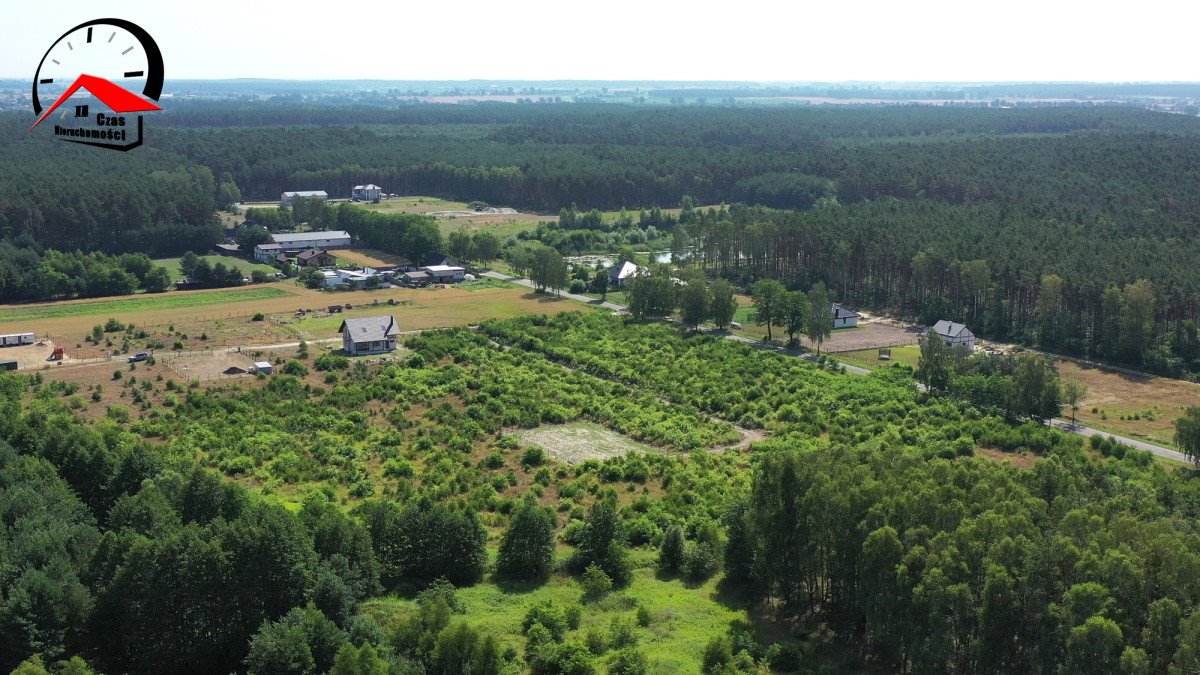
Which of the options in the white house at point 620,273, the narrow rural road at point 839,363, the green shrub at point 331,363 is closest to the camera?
the narrow rural road at point 839,363

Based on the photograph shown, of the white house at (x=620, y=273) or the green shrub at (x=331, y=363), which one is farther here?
the white house at (x=620, y=273)

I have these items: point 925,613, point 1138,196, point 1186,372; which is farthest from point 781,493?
point 1138,196

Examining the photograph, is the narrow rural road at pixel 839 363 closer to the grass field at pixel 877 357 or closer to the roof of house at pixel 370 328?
the grass field at pixel 877 357

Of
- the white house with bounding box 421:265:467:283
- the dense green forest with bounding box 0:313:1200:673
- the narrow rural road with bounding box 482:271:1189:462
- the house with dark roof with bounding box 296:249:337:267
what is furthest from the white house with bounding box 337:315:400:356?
the house with dark roof with bounding box 296:249:337:267

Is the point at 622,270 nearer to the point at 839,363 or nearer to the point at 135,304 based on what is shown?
the point at 839,363

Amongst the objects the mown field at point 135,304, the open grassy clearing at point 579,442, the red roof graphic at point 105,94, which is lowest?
the open grassy clearing at point 579,442

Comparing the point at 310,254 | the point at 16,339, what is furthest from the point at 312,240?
the point at 16,339

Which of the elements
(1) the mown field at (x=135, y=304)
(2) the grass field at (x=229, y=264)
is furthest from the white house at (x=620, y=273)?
(2) the grass field at (x=229, y=264)

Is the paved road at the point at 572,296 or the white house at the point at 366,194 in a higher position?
the white house at the point at 366,194

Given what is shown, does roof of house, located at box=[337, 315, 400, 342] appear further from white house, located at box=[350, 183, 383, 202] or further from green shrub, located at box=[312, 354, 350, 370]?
white house, located at box=[350, 183, 383, 202]
